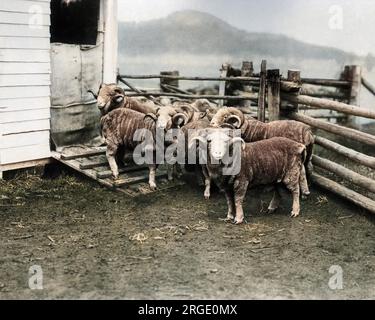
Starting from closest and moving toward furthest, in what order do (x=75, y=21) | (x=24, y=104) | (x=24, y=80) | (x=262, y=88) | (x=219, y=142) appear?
(x=219, y=142), (x=24, y=80), (x=24, y=104), (x=262, y=88), (x=75, y=21)

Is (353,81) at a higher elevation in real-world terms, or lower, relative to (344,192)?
higher

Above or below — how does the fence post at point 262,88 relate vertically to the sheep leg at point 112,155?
above

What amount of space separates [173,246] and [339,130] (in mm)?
3771

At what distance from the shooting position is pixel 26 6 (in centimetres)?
870

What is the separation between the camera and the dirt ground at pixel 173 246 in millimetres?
5270

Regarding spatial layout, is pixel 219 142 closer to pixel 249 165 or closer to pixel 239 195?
pixel 249 165

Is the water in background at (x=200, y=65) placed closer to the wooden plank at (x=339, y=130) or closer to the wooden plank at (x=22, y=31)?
the wooden plank at (x=22, y=31)

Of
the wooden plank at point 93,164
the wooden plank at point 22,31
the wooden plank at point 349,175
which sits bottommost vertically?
the wooden plank at point 93,164

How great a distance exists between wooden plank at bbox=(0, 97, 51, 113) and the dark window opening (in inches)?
60.5

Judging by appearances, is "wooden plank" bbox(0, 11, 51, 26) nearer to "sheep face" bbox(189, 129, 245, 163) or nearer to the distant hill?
"sheep face" bbox(189, 129, 245, 163)

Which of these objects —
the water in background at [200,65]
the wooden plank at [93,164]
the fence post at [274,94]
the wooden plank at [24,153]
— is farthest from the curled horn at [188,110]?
the water in background at [200,65]

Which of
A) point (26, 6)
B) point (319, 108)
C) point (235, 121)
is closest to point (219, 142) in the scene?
point (235, 121)

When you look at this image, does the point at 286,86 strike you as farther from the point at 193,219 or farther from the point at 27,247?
the point at 27,247

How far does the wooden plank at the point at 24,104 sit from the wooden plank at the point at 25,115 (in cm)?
6
